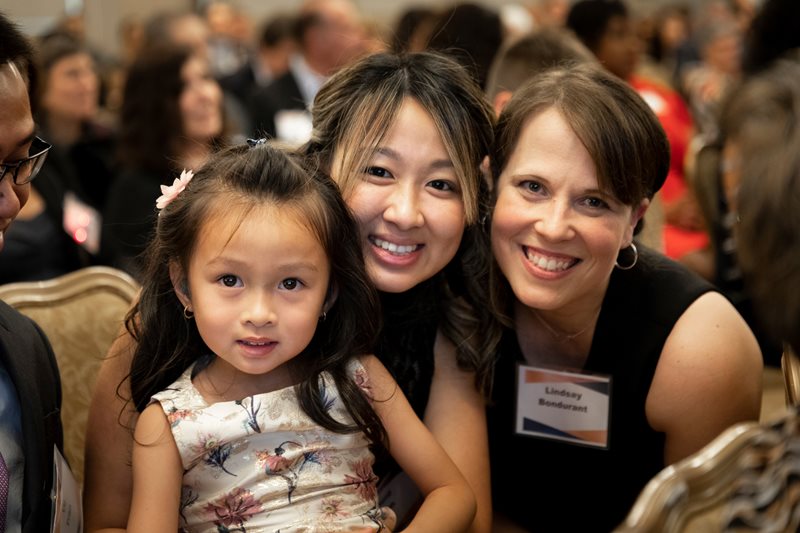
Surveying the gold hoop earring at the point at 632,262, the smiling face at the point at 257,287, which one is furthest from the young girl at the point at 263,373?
the gold hoop earring at the point at 632,262

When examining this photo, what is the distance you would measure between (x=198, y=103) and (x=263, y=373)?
3281 millimetres

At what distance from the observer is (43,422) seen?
6.07ft

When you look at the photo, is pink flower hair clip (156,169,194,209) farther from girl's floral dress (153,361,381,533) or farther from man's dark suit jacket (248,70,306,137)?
man's dark suit jacket (248,70,306,137)

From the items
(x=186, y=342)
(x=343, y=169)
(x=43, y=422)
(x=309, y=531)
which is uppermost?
(x=343, y=169)

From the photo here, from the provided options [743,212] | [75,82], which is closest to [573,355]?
[743,212]

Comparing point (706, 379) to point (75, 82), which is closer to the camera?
point (706, 379)

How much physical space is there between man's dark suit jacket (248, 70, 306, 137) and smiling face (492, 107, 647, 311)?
462 cm

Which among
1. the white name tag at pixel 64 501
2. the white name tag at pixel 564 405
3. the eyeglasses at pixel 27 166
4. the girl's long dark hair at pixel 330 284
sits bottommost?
the white name tag at pixel 64 501

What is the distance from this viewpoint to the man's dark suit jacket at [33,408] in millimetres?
1785

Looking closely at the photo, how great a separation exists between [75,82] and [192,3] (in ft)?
22.3

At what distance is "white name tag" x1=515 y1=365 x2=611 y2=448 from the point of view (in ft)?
Result: 7.28

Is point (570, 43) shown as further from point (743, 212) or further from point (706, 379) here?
point (743, 212)

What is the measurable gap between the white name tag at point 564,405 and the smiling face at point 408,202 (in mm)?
396

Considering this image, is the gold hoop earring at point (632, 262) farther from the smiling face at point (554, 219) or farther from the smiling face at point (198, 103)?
the smiling face at point (198, 103)
